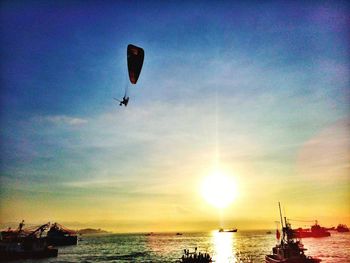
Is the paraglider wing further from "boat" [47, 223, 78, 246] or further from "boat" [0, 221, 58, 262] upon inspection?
"boat" [47, 223, 78, 246]

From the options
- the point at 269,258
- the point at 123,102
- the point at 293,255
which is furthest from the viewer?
the point at 269,258

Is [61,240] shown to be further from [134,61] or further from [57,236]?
[134,61]

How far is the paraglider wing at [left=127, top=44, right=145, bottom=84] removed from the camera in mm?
17312

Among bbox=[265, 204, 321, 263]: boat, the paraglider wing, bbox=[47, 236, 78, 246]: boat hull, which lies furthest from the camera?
bbox=[47, 236, 78, 246]: boat hull

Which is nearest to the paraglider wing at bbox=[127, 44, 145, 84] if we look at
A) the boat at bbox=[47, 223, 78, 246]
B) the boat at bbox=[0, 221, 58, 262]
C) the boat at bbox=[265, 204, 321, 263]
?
the boat at bbox=[265, 204, 321, 263]

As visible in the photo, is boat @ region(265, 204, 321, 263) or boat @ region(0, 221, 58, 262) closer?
boat @ region(265, 204, 321, 263)

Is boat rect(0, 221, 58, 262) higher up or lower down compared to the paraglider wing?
lower down

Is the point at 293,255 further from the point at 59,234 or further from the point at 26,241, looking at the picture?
the point at 59,234

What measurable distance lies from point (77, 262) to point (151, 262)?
55.0 feet

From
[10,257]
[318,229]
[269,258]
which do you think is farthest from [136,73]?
[318,229]

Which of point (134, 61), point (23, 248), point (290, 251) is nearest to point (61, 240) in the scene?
point (23, 248)

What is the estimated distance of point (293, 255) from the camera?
36.5m

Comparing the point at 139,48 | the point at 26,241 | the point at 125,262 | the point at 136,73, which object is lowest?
the point at 125,262

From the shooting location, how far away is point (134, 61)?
17.5 meters
